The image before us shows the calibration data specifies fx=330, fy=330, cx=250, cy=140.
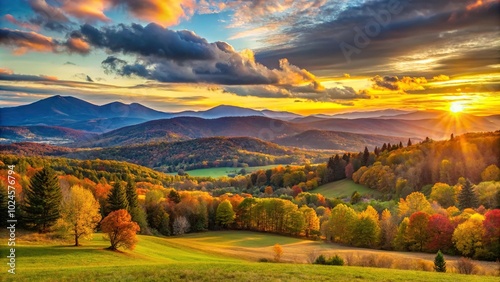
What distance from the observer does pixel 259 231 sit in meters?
85.4

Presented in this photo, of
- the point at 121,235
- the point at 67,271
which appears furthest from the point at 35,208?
the point at 67,271

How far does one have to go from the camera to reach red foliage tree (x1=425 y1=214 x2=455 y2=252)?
58.4m

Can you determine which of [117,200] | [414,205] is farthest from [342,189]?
[117,200]

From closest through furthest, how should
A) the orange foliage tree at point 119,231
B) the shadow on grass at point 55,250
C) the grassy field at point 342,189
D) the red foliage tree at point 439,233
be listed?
the shadow on grass at point 55,250 → the orange foliage tree at point 119,231 → the red foliage tree at point 439,233 → the grassy field at point 342,189

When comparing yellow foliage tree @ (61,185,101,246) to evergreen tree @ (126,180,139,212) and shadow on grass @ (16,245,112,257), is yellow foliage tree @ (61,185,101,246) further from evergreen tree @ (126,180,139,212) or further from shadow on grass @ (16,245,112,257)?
evergreen tree @ (126,180,139,212)

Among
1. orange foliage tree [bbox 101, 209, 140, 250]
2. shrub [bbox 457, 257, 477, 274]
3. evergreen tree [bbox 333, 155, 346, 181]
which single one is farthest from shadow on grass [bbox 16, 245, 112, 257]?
evergreen tree [bbox 333, 155, 346, 181]

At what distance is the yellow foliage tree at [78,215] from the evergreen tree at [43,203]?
4.77 metres

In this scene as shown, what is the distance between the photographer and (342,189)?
12669 centimetres

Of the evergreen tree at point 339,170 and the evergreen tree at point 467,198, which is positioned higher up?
the evergreen tree at point 339,170

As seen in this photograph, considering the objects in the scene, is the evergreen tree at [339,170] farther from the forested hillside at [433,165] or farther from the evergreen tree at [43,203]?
the evergreen tree at [43,203]

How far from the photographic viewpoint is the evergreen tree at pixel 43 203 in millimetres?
46406

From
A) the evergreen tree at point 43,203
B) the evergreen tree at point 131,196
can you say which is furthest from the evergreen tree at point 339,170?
the evergreen tree at point 43,203

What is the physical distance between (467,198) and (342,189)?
4857cm

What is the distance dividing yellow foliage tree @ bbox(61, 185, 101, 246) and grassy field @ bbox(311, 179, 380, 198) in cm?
9366
